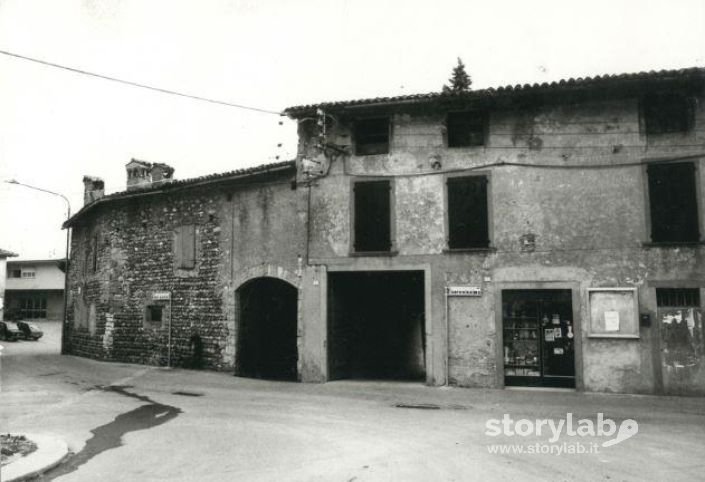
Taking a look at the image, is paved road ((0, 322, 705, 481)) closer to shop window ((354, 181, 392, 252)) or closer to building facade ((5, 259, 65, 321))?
shop window ((354, 181, 392, 252))

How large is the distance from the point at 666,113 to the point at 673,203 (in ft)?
6.92

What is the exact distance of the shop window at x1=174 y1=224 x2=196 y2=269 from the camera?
59.5ft

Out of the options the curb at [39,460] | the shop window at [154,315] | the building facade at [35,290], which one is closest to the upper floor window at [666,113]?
the curb at [39,460]

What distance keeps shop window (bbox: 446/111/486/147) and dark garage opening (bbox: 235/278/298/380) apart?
→ 20.3 ft

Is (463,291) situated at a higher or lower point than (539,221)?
lower

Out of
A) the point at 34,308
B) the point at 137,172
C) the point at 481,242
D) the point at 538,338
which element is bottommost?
the point at 538,338

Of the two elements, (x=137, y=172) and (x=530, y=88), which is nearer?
(x=530, y=88)

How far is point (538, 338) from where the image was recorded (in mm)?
13562

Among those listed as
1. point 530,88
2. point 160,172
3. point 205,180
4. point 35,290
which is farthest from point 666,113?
point 35,290

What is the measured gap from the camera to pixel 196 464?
272 inches

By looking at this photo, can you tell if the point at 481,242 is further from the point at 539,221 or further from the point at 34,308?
the point at 34,308

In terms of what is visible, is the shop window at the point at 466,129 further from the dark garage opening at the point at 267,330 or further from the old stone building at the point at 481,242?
the dark garage opening at the point at 267,330

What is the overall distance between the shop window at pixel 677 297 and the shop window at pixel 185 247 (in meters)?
13.0

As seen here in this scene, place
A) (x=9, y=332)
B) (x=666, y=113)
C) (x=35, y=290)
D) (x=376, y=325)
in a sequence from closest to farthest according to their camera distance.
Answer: (x=666, y=113), (x=376, y=325), (x=9, y=332), (x=35, y=290)
